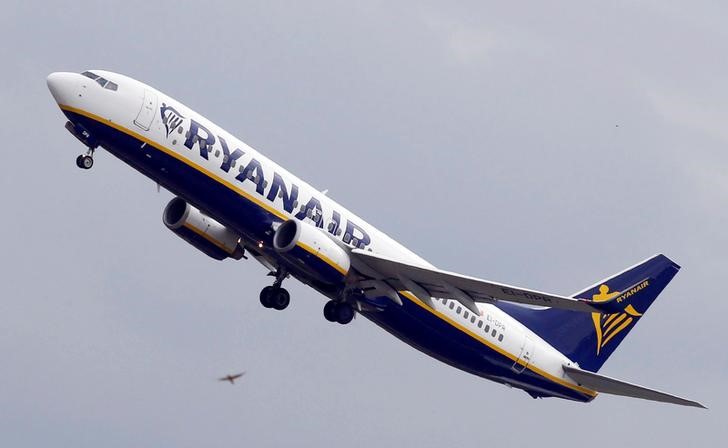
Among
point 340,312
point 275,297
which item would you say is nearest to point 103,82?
point 275,297

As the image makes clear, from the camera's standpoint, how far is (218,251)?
54.5 metres

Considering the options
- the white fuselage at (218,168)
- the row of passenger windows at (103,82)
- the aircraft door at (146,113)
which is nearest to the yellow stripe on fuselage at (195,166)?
the white fuselage at (218,168)

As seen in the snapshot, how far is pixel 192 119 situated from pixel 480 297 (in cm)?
1261

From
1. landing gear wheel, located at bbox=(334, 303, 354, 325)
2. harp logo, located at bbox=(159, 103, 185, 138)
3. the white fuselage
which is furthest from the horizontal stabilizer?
harp logo, located at bbox=(159, 103, 185, 138)

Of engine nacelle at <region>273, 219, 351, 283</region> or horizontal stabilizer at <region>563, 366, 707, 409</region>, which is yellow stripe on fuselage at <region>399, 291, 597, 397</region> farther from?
engine nacelle at <region>273, 219, 351, 283</region>

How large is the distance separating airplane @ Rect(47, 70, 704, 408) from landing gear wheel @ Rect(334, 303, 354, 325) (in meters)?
0.05

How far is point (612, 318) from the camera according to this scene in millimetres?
59750

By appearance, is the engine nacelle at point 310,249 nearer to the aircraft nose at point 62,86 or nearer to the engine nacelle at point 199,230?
the engine nacelle at point 199,230

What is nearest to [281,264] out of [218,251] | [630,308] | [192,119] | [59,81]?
[218,251]

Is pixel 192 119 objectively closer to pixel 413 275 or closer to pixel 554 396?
pixel 413 275

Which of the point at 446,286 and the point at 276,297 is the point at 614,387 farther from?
the point at 276,297

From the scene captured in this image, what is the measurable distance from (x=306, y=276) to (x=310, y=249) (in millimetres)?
3406

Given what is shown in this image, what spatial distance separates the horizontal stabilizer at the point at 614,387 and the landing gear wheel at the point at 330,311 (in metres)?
10.8

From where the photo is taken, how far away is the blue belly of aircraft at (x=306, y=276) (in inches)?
1900
